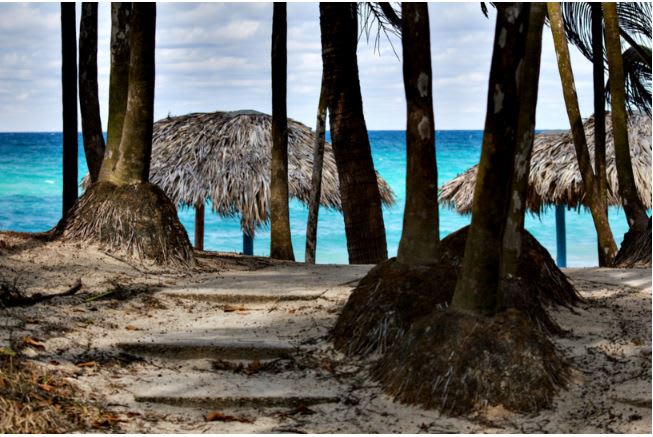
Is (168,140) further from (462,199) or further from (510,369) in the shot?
(510,369)

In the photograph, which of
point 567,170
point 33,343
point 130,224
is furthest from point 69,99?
point 567,170

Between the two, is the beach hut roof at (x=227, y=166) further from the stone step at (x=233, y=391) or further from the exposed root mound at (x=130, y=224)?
the stone step at (x=233, y=391)

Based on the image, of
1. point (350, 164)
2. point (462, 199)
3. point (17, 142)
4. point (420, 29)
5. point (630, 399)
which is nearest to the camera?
point (630, 399)

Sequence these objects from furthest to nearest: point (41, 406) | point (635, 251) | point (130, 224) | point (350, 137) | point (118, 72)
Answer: point (118, 72) < point (350, 137) < point (635, 251) < point (130, 224) < point (41, 406)

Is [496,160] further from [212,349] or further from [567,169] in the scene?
[567,169]

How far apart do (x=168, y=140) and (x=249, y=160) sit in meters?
1.47

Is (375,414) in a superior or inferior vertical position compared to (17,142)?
inferior

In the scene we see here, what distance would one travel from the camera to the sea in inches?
1699

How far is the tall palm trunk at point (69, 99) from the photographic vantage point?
37.3 feet

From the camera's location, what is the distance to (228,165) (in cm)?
1633

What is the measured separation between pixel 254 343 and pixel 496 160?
2.18 meters

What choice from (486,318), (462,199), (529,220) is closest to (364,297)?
(486,318)

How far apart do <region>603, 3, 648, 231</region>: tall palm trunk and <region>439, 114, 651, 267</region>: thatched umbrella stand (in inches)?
249

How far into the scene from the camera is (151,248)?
936 cm
